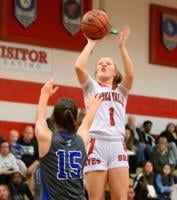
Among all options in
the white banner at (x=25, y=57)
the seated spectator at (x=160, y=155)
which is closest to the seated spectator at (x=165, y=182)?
the seated spectator at (x=160, y=155)

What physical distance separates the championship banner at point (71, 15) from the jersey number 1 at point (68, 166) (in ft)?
37.7

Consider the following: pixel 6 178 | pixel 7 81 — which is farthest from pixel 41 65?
pixel 6 178

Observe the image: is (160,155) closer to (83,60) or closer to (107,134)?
(107,134)

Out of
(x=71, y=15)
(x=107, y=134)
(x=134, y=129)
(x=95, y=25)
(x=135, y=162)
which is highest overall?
(x=71, y=15)

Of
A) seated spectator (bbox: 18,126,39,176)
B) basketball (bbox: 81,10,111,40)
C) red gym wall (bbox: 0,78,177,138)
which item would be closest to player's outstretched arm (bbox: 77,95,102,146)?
basketball (bbox: 81,10,111,40)

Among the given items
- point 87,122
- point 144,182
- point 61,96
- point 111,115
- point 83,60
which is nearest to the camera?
point 87,122

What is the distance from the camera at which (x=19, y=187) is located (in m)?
12.2

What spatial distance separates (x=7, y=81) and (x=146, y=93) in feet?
13.7

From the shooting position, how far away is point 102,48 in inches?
650

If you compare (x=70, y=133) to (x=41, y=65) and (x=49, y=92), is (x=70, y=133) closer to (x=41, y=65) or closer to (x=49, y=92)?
(x=49, y=92)

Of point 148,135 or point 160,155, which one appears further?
point 148,135

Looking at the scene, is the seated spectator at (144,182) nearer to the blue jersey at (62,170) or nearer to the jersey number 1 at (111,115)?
the jersey number 1 at (111,115)

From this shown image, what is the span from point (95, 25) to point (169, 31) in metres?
11.8

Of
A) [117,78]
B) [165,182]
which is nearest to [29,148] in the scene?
[165,182]
